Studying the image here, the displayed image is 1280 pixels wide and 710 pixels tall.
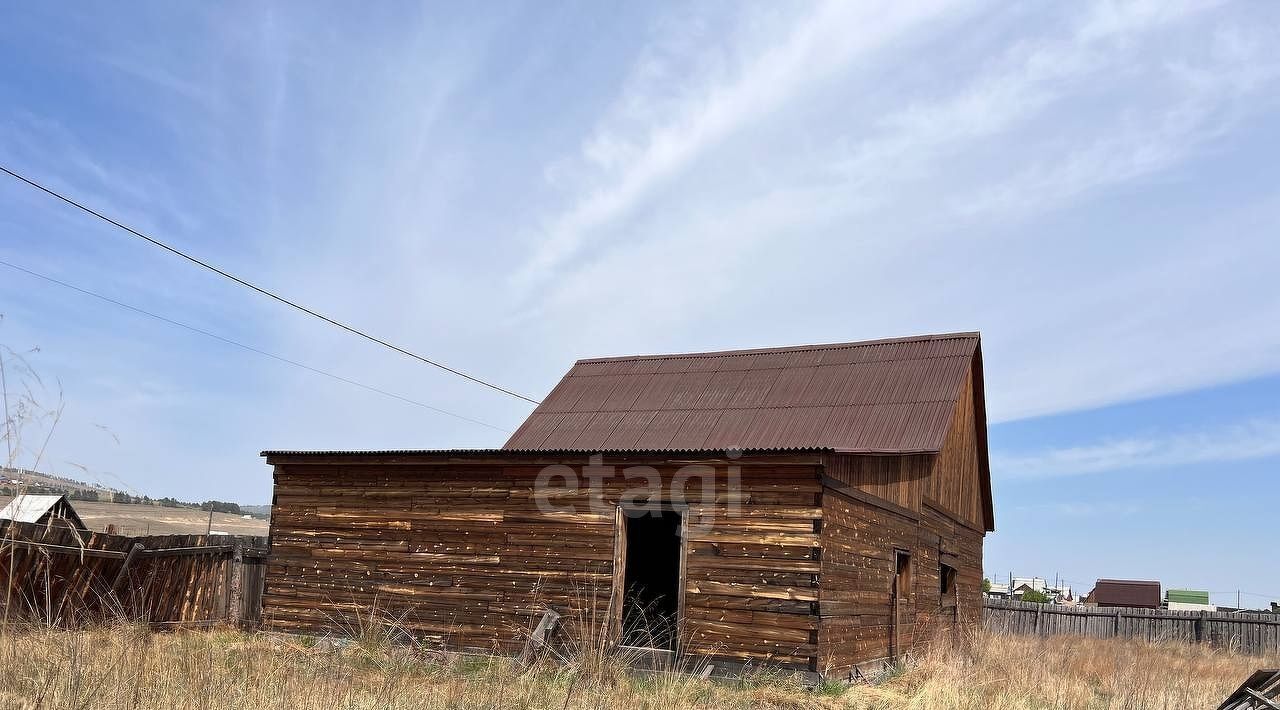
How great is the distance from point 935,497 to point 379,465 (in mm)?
9725

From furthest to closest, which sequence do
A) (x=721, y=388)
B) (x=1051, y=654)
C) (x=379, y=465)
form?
(x=721, y=388), (x=1051, y=654), (x=379, y=465)

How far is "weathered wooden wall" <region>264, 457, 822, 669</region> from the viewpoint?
12.2m

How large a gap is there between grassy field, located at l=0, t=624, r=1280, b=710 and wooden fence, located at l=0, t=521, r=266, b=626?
1.41m

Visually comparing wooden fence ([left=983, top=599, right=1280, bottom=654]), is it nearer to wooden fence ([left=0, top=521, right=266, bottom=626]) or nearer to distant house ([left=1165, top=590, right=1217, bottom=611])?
wooden fence ([left=0, top=521, right=266, bottom=626])

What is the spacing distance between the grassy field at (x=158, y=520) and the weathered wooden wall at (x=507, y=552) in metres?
34.6

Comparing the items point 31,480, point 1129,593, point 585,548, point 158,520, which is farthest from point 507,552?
point 158,520

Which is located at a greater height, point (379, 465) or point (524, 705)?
point (379, 465)

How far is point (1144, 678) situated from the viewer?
1441cm

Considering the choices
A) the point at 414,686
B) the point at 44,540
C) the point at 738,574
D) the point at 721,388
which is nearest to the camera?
the point at 414,686

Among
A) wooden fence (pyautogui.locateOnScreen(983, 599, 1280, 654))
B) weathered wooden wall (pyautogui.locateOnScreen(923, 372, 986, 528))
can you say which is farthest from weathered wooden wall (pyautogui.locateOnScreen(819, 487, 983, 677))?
wooden fence (pyautogui.locateOnScreen(983, 599, 1280, 654))

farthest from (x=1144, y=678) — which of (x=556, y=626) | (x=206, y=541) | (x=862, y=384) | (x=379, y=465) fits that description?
(x=206, y=541)

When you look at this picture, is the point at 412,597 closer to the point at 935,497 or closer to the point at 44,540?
the point at 44,540

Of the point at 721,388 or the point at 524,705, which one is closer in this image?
the point at 524,705

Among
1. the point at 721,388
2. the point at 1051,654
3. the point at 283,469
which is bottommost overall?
the point at 1051,654
